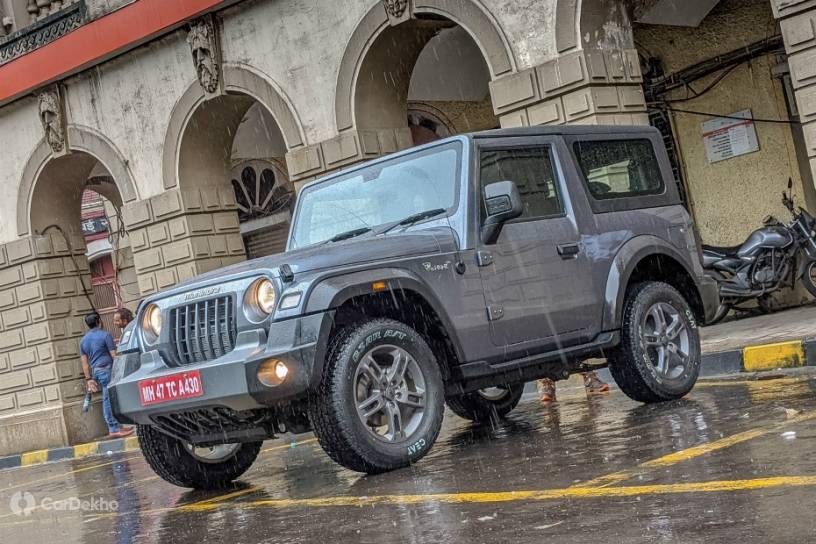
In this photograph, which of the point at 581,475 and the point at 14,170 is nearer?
the point at 581,475

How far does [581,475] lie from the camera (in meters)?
5.73

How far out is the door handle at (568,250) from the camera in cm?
770

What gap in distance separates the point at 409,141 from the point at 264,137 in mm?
5454

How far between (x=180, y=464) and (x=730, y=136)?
33.2 ft

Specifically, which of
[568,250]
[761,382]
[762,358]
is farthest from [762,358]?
[568,250]

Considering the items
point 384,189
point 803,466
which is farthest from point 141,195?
point 803,466

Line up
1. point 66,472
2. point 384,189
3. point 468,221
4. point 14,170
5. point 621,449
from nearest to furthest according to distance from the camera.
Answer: point 621,449, point 468,221, point 384,189, point 66,472, point 14,170

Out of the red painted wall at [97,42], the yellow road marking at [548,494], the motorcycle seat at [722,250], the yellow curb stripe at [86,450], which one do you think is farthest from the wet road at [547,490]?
the red painted wall at [97,42]

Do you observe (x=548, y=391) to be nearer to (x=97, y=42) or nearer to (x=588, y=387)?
(x=588, y=387)

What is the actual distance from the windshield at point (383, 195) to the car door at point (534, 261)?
225 millimetres

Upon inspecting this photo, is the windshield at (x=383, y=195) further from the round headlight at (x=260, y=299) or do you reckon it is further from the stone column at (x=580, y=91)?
the stone column at (x=580, y=91)

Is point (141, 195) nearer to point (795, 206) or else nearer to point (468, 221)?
point (795, 206)

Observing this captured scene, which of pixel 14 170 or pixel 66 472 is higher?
pixel 14 170

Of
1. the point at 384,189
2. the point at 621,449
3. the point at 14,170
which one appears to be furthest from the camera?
the point at 14,170
